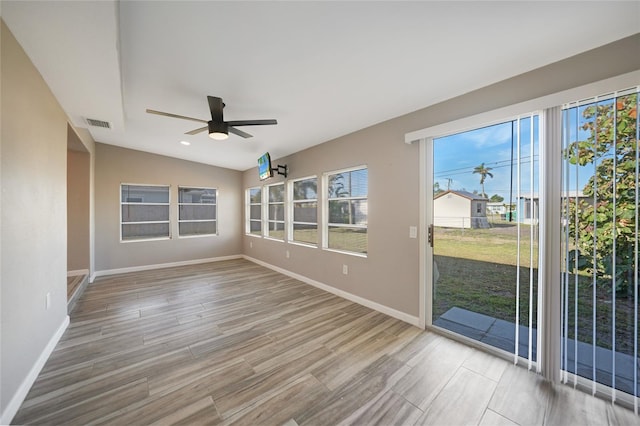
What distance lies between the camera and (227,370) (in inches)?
83.2

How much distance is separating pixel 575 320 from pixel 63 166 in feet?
17.5

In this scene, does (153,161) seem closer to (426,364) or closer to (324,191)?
(324,191)

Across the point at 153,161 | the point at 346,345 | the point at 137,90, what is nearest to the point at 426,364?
the point at 346,345

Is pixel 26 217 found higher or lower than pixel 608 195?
lower

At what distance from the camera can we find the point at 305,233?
4.84 metres

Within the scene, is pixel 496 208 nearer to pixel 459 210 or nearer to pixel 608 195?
pixel 459 210

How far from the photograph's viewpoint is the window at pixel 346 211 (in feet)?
12.2

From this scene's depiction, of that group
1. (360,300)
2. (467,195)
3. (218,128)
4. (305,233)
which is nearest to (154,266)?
(305,233)

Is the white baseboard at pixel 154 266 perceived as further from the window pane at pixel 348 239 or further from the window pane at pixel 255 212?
the window pane at pixel 348 239

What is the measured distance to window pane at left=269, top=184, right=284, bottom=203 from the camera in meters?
5.62

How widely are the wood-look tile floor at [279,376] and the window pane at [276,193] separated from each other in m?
2.86

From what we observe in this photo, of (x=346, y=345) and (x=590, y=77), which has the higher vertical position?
(x=590, y=77)

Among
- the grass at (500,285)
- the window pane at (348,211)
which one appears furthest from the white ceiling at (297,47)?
the grass at (500,285)

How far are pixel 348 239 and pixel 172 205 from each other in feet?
15.5
